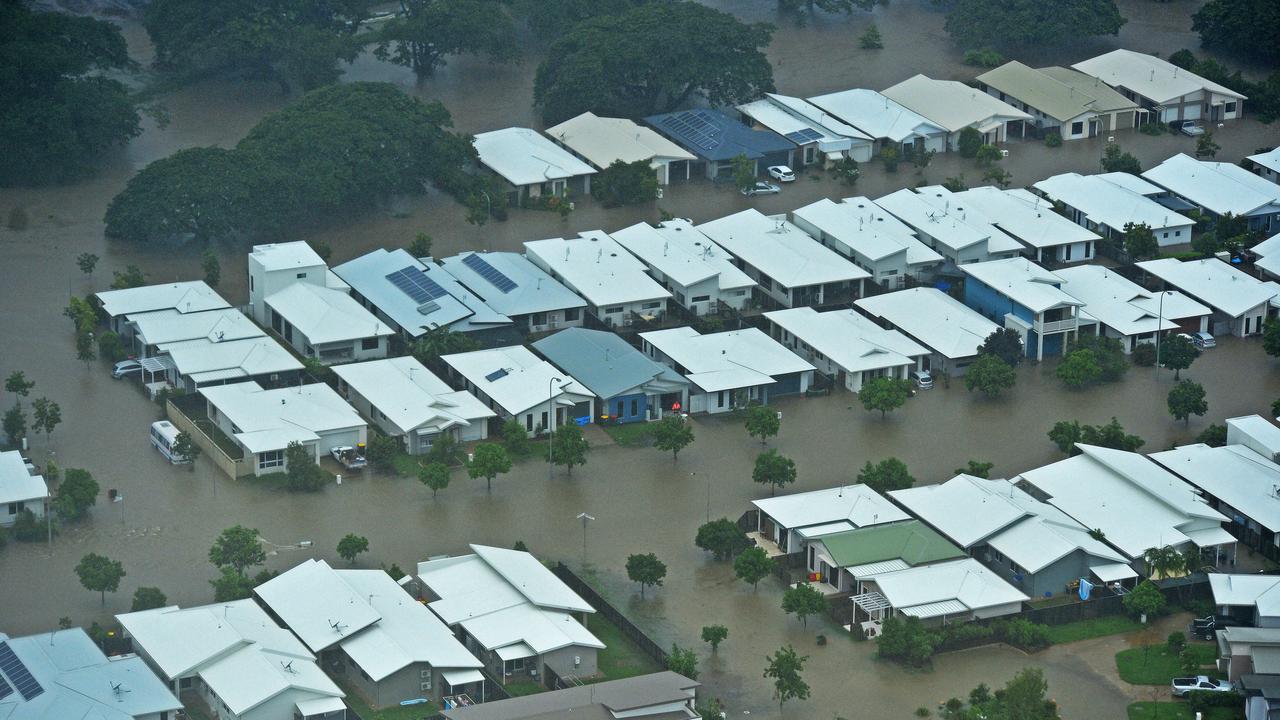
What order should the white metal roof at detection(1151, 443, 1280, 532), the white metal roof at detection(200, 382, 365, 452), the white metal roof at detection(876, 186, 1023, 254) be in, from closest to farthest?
the white metal roof at detection(1151, 443, 1280, 532) < the white metal roof at detection(200, 382, 365, 452) < the white metal roof at detection(876, 186, 1023, 254)

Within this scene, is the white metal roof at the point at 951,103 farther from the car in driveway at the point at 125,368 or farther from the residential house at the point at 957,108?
the car in driveway at the point at 125,368

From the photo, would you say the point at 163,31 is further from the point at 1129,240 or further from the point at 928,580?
the point at 928,580

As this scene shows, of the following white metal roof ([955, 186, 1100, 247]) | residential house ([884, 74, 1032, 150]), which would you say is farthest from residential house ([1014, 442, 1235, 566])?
residential house ([884, 74, 1032, 150])

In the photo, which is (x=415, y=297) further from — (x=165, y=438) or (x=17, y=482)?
(x=17, y=482)

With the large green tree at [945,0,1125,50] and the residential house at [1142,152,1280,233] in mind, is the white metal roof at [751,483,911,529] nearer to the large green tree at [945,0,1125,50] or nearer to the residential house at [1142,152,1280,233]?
the residential house at [1142,152,1280,233]

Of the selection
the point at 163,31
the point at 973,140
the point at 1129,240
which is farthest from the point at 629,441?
the point at 163,31

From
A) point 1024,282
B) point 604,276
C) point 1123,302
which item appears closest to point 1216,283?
point 1123,302
